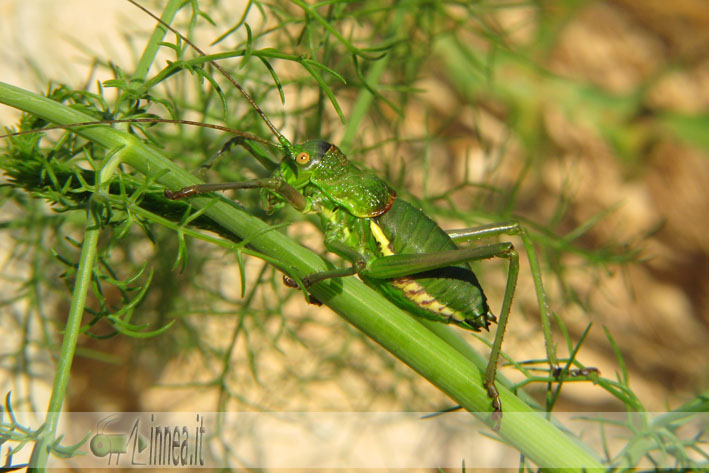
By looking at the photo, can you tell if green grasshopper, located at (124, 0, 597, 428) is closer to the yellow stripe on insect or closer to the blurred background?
the yellow stripe on insect

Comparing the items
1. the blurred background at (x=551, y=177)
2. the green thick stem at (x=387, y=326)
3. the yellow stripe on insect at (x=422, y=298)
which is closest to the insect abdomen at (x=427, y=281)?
the yellow stripe on insect at (x=422, y=298)

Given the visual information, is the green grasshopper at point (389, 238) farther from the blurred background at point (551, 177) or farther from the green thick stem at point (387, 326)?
the blurred background at point (551, 177)

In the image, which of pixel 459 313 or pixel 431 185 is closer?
pixel 459 313

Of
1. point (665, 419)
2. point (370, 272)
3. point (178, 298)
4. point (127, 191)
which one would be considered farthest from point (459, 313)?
point (178, 298)

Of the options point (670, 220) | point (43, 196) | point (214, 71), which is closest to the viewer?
point (43, 196)

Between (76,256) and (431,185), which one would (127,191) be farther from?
(431,185)

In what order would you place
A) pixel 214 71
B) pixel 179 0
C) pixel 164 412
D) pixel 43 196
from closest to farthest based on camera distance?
pixel 43 196 < pixel 179 0 < pixel 214 71 < pixel 164 412

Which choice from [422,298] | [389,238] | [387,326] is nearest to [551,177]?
[389,238]
